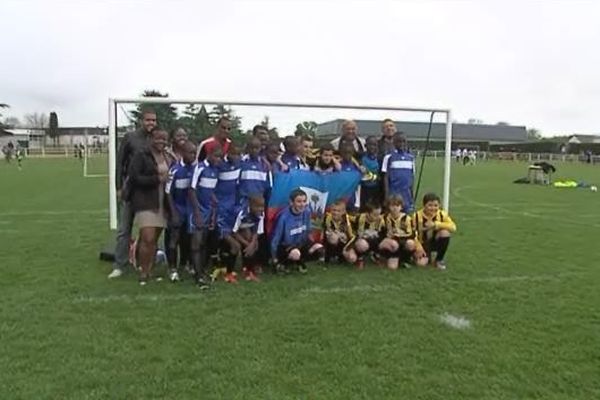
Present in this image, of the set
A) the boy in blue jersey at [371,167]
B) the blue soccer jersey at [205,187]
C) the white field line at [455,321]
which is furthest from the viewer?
the boy in blue jersey at [371,167]

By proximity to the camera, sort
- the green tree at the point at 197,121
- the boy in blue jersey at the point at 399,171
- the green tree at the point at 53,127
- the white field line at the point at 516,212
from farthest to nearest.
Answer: the green tree at the point at 53,127, the white field line at the point at 516,212, the green tree at the point at 197,121, the boy in blue jersey at the point at 399,171

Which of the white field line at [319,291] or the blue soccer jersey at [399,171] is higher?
the blue soccer jersey at [399,171]

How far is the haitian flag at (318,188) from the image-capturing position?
24.7 ft

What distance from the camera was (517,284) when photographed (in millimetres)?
6910

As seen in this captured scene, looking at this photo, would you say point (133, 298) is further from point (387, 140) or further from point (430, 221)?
point (387, 140)

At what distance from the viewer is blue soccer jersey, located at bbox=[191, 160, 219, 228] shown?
659 centimetres

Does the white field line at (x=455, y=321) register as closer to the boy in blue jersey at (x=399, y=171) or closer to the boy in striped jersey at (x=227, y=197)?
the boy in striped jersey at (x=227, y=197)

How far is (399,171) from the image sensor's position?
7.91 meters

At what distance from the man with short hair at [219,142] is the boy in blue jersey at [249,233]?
677mm

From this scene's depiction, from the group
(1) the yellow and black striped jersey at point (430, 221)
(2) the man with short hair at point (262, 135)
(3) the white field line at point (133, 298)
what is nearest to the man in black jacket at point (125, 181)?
(3) the white field line at point (133, 298)

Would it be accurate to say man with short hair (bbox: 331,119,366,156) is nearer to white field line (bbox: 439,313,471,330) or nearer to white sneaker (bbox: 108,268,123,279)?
white field line (bbox: 439,313,471,330)

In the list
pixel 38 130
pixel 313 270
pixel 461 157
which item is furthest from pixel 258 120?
pixel 38 130

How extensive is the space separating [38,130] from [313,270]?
332ft

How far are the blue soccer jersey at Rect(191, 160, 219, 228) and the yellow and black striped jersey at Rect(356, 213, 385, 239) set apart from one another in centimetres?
196
